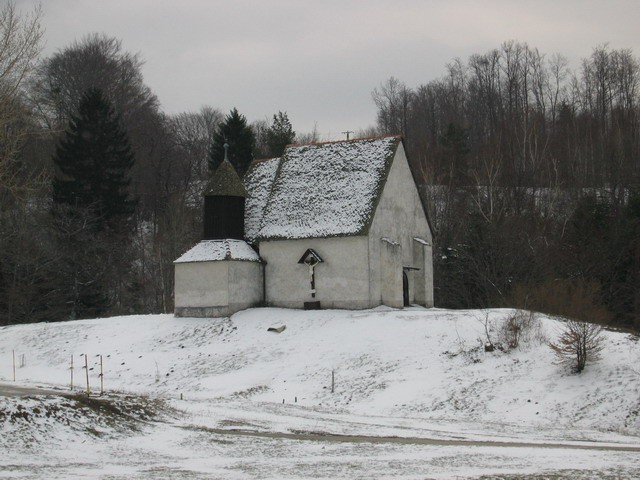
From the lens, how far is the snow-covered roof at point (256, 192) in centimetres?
4424

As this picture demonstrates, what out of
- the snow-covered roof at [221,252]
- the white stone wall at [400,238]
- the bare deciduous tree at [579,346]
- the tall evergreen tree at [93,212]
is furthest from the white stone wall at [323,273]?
the tall evergreen tree at [93,212]

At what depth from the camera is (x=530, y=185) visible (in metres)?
64.7

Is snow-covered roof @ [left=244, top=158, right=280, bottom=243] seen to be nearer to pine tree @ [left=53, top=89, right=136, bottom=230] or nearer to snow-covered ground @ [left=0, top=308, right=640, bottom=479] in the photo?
snow-covered ground @ [left=0, top=308, right=640, bottom=479]

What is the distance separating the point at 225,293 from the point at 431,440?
2111 cm

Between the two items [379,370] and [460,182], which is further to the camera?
[460,182]

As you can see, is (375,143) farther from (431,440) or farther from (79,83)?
(79,83)

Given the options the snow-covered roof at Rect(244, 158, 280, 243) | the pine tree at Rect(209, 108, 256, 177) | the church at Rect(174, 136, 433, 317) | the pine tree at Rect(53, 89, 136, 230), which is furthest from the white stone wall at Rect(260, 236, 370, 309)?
the pine tree at Rect(209, 108, 256, 177)

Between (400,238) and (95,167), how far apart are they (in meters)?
29.6

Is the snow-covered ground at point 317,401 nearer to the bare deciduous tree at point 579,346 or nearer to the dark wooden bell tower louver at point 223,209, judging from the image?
the bare deciduous tree at point 579,346

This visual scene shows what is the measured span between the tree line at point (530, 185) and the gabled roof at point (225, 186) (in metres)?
15.0

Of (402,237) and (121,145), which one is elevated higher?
(121,145)

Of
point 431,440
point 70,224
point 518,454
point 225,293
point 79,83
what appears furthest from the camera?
point 79,83

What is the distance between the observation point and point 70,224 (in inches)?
2292


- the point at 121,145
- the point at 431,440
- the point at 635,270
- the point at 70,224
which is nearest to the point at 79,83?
the point at 121,145
